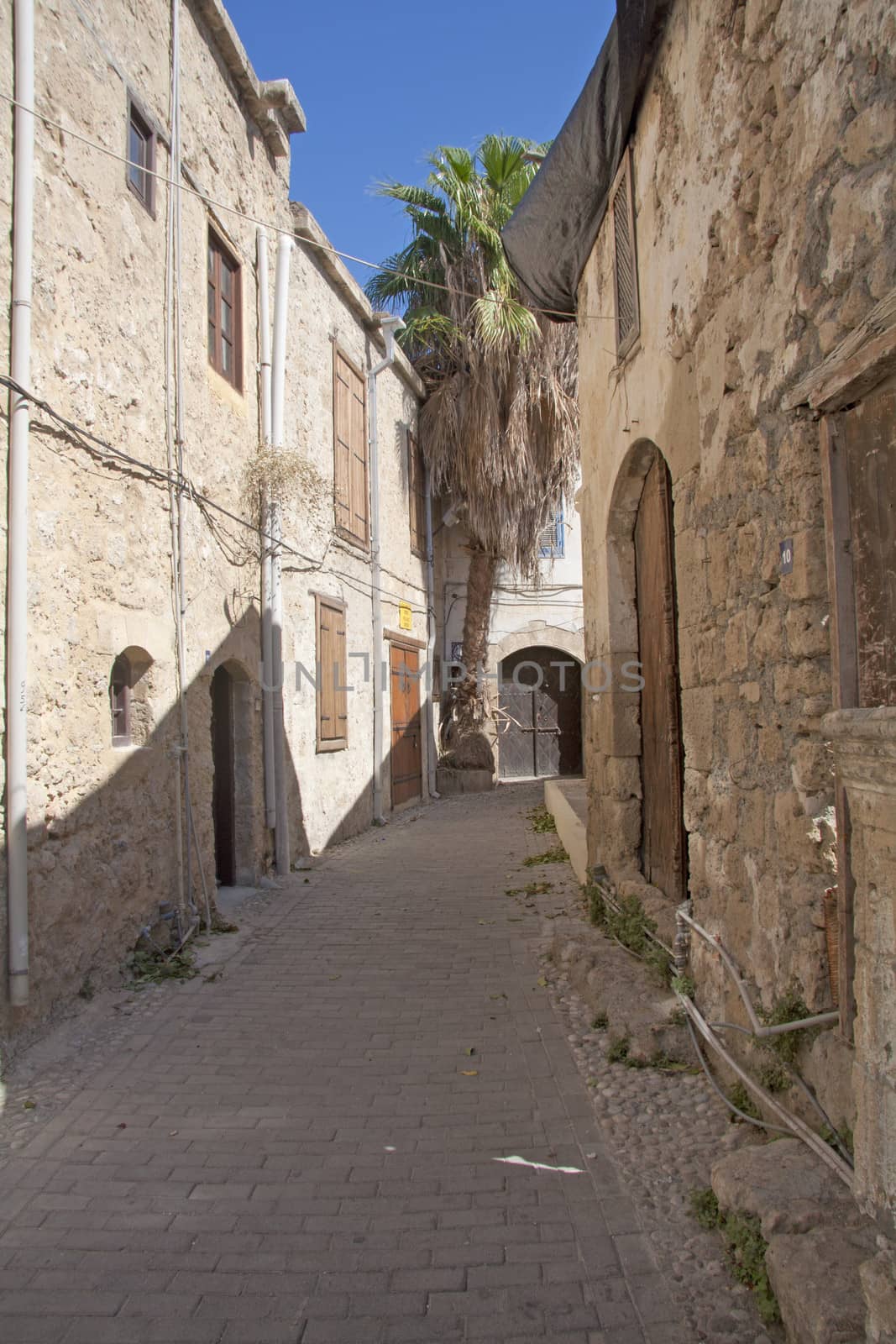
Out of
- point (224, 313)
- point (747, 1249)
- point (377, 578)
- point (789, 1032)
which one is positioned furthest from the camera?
point (377, 578)

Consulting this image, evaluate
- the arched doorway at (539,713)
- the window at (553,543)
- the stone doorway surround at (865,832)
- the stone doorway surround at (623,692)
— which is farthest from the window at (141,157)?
the arched doorway at (539,713)

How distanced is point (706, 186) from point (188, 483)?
375 cm

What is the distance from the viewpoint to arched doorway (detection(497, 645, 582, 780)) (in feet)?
51.6

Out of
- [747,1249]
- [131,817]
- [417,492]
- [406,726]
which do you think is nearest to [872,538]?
[747,1249]

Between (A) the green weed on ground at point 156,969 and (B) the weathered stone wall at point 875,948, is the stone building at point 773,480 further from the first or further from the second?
(A) the green weed on ground at point 156,969

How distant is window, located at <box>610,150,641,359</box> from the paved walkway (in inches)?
141

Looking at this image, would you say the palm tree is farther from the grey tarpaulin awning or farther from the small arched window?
the small arched window

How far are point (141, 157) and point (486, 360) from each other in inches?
303

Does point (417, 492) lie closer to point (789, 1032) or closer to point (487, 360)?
point (487, 360)

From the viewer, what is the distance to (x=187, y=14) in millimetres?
6348

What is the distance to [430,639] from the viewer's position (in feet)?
47.6

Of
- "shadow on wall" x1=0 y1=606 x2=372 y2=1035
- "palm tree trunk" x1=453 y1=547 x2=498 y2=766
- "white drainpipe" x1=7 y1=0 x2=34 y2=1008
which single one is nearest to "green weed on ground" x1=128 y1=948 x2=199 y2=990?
"shadow on wall" x1=0 y1=606 x2=372 y2=1035

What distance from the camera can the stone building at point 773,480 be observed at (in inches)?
88.3

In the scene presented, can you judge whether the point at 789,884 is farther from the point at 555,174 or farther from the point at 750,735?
the point at 555,174
